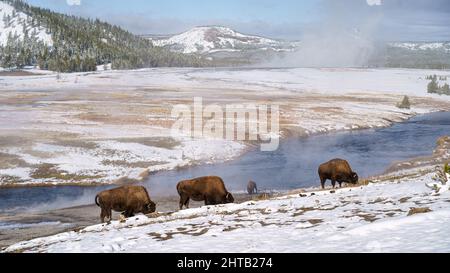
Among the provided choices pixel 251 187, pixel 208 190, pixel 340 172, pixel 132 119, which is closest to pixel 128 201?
pixel 208 190

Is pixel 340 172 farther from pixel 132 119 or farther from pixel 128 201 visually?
pixel 132 119

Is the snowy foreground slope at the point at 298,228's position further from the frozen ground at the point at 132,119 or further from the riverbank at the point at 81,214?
the frozen ground at the point at 132,119

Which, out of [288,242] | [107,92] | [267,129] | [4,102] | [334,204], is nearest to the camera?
[288,242]

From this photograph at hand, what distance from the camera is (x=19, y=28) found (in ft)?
594

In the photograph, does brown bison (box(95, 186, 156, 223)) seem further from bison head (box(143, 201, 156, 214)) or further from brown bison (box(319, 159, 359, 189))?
brown bison (box(319, 159, 359, 189))

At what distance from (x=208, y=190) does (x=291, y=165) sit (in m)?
17.3

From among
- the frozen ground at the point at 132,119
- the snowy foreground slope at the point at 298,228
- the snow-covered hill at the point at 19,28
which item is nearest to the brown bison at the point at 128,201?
the snowy foreground slope at the point at 298,228

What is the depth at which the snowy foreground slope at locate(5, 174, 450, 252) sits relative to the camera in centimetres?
812

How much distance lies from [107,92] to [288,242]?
7360 cm

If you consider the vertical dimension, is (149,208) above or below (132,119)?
below

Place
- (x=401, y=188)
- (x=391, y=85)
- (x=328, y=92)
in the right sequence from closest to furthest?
1. (x=401, y=188)
2. (x=328, y=92)
3. (x=391, y=85)

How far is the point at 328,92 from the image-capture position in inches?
3585
